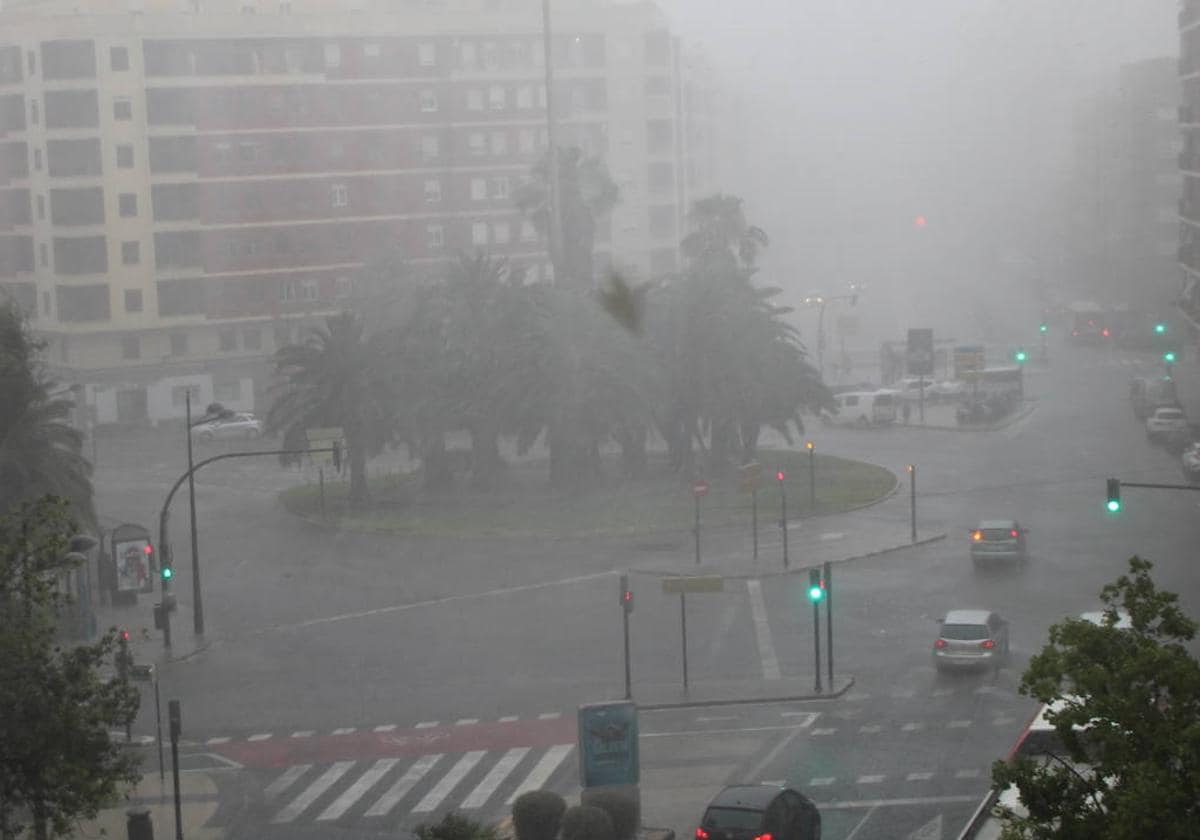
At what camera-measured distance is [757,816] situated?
60.5 feet

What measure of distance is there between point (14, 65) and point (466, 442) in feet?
103

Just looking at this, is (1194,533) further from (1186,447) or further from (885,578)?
(1186,447)

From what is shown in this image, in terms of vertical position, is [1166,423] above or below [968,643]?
above

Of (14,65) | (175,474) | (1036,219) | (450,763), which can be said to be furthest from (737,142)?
(450,763)

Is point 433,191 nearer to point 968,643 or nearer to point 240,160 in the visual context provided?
point 240,160

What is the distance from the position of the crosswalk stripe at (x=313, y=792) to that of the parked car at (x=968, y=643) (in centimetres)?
1026

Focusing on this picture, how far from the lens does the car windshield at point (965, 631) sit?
28.6 meters

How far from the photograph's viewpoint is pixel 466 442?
64.6 meters

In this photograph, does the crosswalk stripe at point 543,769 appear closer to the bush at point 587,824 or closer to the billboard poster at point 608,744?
the billboard poster at point 608,744

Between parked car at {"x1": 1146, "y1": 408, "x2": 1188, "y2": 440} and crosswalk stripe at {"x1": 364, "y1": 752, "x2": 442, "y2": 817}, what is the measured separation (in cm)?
3659

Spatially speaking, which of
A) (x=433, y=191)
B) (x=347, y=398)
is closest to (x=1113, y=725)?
(x=347, y=398)

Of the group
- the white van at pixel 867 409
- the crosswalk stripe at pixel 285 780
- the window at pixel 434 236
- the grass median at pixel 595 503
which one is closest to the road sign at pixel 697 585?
the crosswalk stripe at pixel 285 780

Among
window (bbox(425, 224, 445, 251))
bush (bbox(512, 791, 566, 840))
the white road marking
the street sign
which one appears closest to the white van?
the street sign

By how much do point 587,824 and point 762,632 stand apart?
1380 centimetres
